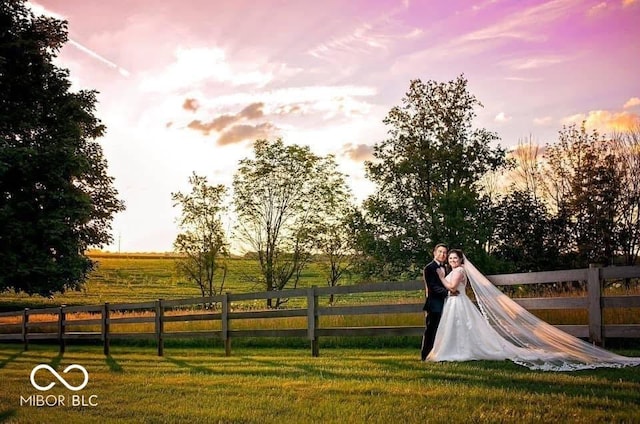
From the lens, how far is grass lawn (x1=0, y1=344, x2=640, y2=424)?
6.80 meters

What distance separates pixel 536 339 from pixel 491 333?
708 mm

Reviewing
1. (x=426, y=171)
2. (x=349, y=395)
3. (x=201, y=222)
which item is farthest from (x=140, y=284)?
(x=349, y=395)

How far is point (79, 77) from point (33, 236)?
9.38 meters

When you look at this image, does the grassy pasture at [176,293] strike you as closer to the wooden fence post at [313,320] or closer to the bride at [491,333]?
the wooden fence post at [313,320]

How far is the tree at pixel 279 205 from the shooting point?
131 ft

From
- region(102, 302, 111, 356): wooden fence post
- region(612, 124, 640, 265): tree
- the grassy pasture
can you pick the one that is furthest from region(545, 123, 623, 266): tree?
region(102, 302, 111, 356): wooden fence post

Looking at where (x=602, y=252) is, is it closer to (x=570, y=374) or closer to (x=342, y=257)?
(x=342, y=257)

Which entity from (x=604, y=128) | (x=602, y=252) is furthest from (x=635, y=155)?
(x=602, y=252)

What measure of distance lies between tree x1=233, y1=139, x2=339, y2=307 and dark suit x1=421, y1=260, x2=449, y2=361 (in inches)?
1116

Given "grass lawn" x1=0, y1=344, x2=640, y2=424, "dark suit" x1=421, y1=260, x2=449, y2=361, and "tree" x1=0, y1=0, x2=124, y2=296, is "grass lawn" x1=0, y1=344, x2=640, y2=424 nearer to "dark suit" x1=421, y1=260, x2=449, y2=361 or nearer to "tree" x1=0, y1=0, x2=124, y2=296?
"dark suit" x1=421, y1=260, x2=449, y2=361

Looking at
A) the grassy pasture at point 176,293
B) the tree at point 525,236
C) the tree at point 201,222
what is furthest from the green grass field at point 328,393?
the tree at point 201,222

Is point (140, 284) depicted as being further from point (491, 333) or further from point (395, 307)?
point (491, 333)

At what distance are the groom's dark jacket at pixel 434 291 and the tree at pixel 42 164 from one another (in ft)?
65.0

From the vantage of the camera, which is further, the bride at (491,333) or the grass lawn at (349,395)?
the bride at (491,333)
